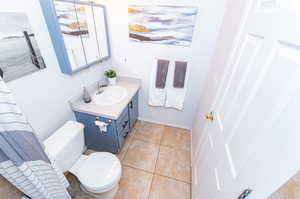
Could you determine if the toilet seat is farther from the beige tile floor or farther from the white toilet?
the beige tile floor

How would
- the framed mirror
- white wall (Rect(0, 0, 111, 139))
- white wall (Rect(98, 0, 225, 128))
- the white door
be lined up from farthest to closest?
white wall (Rect(98, 0, 225, 128)) < the framed mirror < white wall (Rect(0, 0, 111, 139)) < the white door

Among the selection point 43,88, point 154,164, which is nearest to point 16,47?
point 43,88

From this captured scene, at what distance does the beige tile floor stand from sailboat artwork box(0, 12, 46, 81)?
125 cm

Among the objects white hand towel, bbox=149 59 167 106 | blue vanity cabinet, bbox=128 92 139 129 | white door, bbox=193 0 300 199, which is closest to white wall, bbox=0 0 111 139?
blue vanity cabinet, bbox=128 92 139 129

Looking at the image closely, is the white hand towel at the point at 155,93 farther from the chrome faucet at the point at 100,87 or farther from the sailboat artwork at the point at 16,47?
the sailboat artwork at the point at 16,47

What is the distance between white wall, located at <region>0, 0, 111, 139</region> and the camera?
0.94 metres

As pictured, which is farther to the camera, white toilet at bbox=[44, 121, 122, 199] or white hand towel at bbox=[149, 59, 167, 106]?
white hand towel at bbox=[149, 59, 167, 106]

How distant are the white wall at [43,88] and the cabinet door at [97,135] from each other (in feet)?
0.57

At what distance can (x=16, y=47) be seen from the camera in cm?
87

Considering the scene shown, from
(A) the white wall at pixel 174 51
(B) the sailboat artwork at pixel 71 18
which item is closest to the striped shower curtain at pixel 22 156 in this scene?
(B) the sailboat artwork at pixel 71 18

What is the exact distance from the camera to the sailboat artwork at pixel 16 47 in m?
0.81

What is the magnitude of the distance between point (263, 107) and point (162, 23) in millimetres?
1466

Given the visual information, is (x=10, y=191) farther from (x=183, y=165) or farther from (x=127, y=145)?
(x=183, y=165)

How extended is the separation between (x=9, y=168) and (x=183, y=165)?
1660 millimetres
